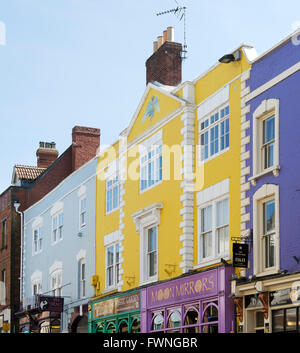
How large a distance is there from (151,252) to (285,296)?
8442 mm

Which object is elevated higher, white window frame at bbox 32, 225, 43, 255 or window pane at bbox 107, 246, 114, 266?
white window frame at bbox 32, 225, 43, 255

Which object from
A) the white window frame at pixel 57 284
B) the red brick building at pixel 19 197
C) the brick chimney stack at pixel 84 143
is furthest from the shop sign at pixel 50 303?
the brick chimney stack at pixel 84 143

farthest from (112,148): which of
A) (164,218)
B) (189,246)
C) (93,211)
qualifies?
(189,246)

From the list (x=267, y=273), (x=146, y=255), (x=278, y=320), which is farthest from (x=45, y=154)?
(x=278, y=320)

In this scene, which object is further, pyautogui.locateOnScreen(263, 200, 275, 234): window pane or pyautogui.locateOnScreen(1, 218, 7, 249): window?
pyautogui.locateOnScreen(1, 218, 7, 249): window

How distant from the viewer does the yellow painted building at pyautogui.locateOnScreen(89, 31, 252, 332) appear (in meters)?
20.7

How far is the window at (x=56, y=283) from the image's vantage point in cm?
3465

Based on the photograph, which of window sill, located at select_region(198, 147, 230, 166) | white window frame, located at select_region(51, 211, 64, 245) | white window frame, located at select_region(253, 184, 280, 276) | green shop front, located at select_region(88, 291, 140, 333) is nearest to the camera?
white window frame, located at select_region(253, 184, 280, 276)

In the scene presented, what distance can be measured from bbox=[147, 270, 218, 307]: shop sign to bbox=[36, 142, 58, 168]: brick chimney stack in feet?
80.4

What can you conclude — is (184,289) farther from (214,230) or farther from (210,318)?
(214,230)

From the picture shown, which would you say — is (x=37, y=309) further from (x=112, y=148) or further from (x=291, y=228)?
(x=291, y=228)

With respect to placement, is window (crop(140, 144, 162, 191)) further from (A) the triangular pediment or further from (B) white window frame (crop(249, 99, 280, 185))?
(B) white window frame (crop(249, 99, 280, 185))

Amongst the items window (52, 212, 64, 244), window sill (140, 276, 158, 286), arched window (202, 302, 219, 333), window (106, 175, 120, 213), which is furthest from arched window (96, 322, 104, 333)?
arched window (202, 302, 219, 333)

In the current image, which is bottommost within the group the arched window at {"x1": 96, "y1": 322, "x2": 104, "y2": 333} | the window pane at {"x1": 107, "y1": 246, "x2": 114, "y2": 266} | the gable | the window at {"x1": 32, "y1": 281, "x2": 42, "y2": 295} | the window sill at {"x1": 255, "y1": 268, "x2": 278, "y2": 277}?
the arched window at {"x1": 96, "y1": 322, "x2": 104, "y2": 333}
